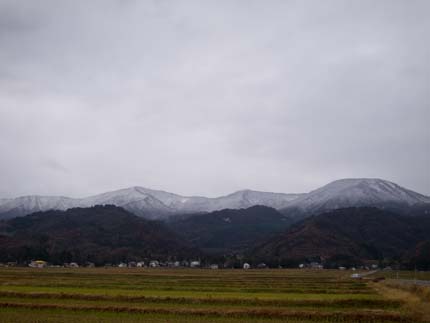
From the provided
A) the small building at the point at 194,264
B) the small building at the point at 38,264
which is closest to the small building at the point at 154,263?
the small building at the point at 194,264

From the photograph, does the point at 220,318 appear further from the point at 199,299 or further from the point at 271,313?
the point at 199,299

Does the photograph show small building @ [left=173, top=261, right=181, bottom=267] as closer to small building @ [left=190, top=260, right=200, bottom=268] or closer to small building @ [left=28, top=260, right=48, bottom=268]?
small building @ [left=190, top=260, right=200, bottom=268]

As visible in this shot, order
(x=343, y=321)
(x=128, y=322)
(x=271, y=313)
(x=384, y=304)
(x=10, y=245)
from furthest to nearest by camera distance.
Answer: (x=10, y=245)
(x=384, y=304)
(x=271, y=313)
(x=343, y=321)
(x=128, y=322)

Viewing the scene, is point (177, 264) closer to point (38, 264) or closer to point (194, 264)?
point (194, 264)

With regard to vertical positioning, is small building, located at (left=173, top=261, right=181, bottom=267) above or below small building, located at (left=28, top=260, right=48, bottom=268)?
below

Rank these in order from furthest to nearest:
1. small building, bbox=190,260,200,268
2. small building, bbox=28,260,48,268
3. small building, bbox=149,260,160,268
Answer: small building, bbox=149,260,160,268 < small building, bbox=190,260,200,268 < small building, bbox=28,260,48,268

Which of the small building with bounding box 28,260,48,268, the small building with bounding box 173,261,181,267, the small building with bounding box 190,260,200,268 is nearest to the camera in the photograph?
the small building with bounding box 28,260,48,268

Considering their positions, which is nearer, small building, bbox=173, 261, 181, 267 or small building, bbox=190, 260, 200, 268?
small building, bbox=190, 260, 200, 268

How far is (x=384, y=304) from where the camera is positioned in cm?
3447

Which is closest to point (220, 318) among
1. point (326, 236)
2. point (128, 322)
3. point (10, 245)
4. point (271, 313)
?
point (271, 313)

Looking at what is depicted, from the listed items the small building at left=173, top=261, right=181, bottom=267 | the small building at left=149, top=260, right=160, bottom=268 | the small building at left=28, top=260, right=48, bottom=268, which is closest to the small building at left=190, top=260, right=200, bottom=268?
the small building at left=173, top=261, right=181, bottom=267

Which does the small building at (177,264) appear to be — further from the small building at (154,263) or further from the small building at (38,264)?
the small building at (38,264)

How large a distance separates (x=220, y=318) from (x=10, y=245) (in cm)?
15883

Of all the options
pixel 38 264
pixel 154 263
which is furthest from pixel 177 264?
pixel 38 264
